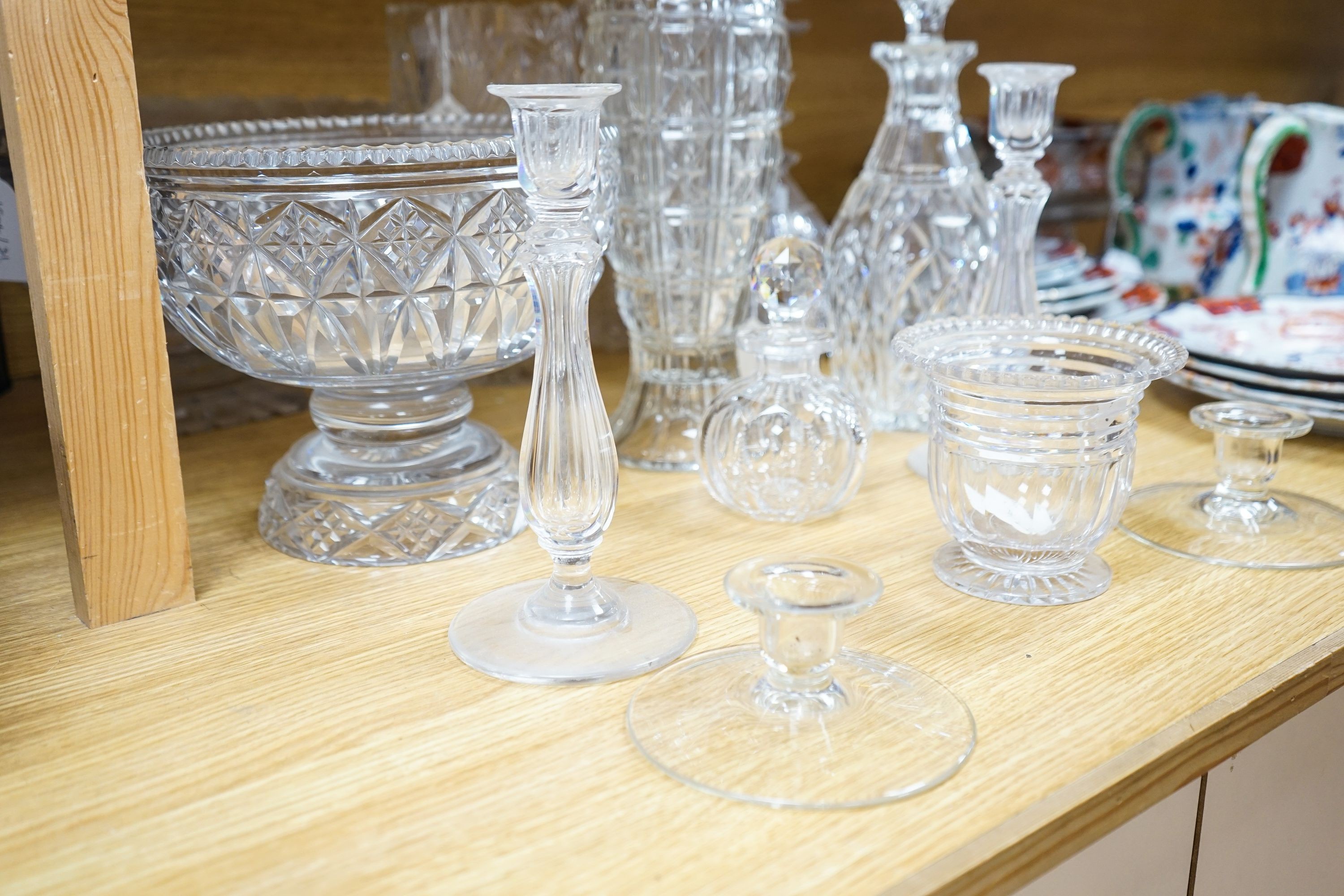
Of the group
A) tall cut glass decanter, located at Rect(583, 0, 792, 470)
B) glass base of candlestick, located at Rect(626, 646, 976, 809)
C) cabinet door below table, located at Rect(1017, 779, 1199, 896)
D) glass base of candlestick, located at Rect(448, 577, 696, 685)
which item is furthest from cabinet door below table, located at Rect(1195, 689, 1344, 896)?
tall cut glass decanter, located at Rect(583, 0, 792, 470)

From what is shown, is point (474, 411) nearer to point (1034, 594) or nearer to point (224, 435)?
point (224, 435)

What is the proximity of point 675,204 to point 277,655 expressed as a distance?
0.36 metres

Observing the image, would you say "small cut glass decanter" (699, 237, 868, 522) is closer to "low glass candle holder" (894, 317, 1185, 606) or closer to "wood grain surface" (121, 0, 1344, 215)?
"low glass candle holder" (894, 317, 1185, 606)

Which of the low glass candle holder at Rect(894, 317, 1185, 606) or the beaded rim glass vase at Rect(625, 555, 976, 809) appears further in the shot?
the low glass candle holder at Rect(894, 317, 1185, 606)

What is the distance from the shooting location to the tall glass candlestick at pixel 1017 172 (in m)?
0.67

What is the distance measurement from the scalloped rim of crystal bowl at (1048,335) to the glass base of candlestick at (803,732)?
142 mm

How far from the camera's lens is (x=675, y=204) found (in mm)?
725

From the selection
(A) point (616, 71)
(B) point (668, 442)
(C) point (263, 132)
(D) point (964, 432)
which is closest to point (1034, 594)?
(D) point (964, 432)

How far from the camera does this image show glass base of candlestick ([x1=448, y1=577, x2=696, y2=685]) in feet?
1.62

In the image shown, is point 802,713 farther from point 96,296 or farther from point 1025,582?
point 96,296

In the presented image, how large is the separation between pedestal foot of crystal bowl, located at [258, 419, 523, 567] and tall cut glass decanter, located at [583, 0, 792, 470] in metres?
0.13

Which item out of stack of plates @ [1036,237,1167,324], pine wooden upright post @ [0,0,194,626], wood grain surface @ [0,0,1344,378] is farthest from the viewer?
stack of plates @ [1036,237,1167,324]

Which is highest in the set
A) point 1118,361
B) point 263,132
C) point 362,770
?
point 263,132

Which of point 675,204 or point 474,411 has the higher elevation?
point 675,204
